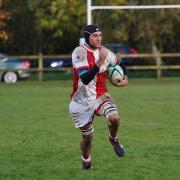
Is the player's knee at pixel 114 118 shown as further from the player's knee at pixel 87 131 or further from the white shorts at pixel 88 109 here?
the player's knee at pixel 87 131

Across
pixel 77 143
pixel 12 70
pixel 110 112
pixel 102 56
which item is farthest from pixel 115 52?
pixel 102 56

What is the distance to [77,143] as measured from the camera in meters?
12.5

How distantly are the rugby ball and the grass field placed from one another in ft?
3.83

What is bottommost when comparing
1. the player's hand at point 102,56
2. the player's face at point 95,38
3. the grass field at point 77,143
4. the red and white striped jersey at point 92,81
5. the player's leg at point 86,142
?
the grass field at point 77,143

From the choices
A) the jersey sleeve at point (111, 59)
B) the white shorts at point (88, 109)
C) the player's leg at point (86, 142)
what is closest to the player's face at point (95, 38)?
the jersey sleeve at point (111, 59)

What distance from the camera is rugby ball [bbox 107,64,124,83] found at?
31.5ft

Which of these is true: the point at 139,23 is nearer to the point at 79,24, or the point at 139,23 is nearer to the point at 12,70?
the point at 79,24

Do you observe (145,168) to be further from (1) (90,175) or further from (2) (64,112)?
(2) (64,112)

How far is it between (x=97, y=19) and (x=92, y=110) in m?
31.8

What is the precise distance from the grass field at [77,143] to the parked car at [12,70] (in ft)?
45.8

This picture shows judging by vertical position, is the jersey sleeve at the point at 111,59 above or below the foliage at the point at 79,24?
above

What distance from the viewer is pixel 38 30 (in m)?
43.7

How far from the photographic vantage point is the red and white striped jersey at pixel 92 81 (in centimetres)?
948

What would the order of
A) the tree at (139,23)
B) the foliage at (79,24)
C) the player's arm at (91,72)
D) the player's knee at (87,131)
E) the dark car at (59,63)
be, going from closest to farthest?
the player's arm at (91,72) → the player's knee at (87,131) → the tree at (139,23) → the foliage at (79,24) → the dark car at (59,63)
